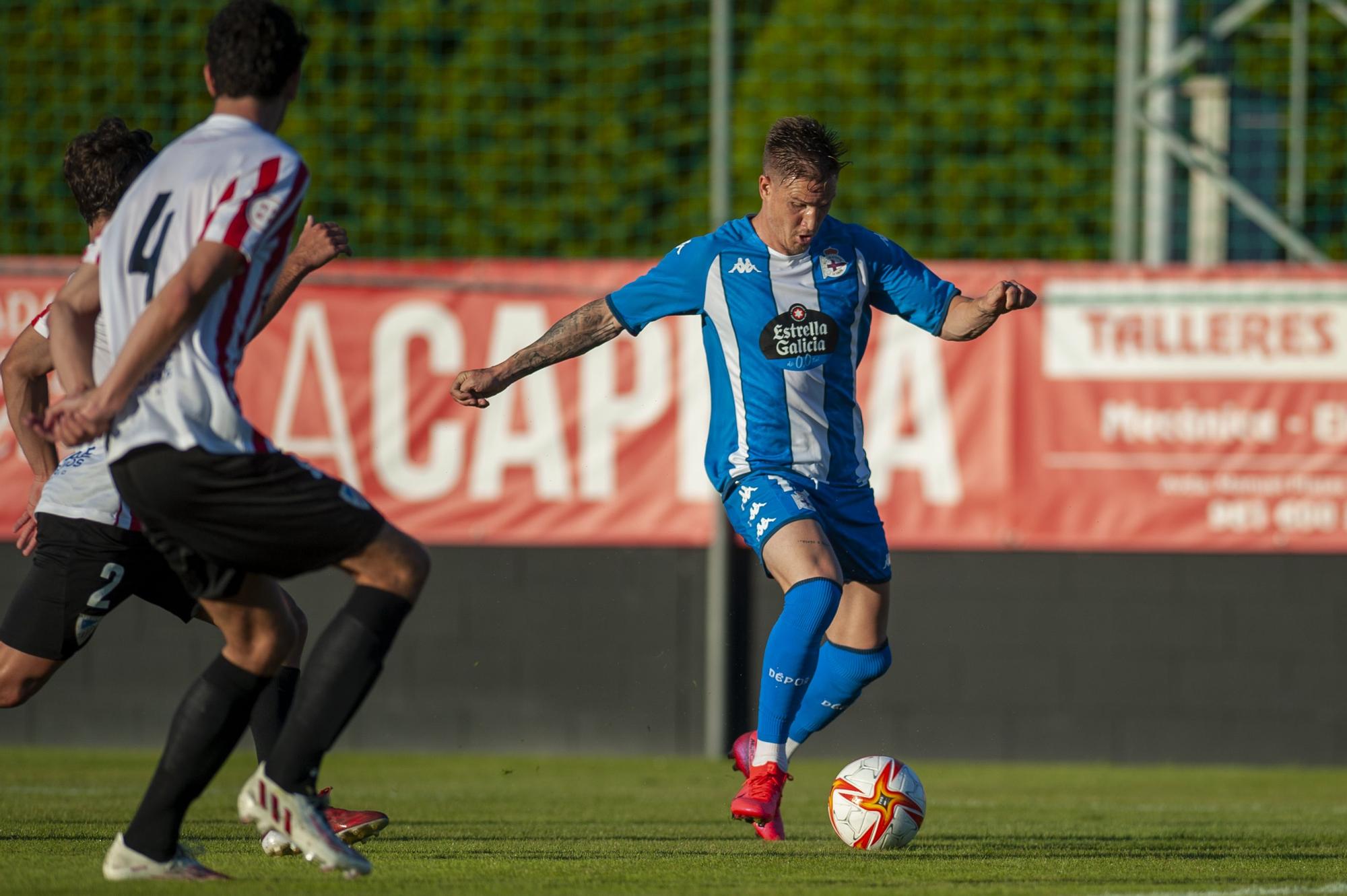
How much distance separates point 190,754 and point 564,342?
219cm

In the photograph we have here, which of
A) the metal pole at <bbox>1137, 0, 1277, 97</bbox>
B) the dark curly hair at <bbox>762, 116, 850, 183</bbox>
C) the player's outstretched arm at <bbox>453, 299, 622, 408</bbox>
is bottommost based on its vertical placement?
the player's outstretched arm at <bbox>453, 299, 622, 408</bbox>

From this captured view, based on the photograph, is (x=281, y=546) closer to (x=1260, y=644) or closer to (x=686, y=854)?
(x=686, y=854)

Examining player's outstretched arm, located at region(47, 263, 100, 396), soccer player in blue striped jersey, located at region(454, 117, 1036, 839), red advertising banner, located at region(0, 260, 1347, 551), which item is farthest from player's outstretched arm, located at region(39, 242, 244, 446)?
red advertising banner, located at region(0, 260, 1347, 551)

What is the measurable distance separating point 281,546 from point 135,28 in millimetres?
9215

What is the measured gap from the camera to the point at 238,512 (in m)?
4.18

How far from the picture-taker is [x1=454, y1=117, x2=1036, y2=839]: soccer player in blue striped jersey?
5.89 metres

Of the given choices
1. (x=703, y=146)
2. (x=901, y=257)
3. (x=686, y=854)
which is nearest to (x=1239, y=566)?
(x=901, y=257)

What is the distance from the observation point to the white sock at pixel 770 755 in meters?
5.82

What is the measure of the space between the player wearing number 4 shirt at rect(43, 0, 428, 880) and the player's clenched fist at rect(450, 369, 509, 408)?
1270mm

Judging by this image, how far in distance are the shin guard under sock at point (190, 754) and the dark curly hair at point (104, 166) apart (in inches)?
70.9

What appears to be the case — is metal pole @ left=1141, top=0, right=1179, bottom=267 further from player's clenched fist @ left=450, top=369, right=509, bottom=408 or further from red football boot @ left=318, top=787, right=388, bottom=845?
red football boot @ left=318, top=787, right=388, bottom=845

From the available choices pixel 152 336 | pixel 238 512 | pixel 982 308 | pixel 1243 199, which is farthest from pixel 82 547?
pixel 1243 199

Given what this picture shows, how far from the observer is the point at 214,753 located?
434 centimetres

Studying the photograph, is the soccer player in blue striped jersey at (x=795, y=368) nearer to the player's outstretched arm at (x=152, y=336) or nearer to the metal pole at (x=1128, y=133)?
the player's outstretched arm at (x=152, y=336)
